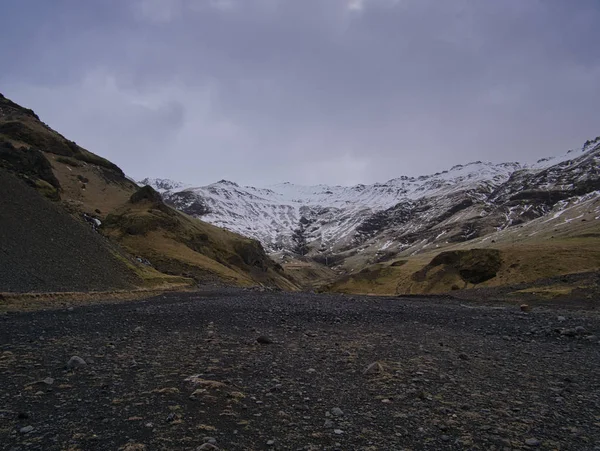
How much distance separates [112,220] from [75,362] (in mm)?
67669

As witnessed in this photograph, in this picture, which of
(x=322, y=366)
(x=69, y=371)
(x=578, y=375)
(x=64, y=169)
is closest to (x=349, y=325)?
(x=322, y=366)

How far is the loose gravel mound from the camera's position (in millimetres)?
24828

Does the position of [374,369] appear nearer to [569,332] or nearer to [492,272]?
[569,332]

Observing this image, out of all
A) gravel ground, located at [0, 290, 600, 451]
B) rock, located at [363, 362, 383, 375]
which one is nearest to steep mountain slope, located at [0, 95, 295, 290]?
gravel ground, located at [0, 290, 600, 451]

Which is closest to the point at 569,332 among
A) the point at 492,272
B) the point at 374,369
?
the point at 374,369

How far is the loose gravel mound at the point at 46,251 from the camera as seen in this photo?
81.5ft

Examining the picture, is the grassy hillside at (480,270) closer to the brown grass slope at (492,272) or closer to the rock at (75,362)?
the brown grass slope at (492,272)

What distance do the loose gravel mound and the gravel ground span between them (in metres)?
9.62

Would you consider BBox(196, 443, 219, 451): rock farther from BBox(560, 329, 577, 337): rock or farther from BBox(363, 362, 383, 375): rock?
BBox(560, 329, 577, 337): rock

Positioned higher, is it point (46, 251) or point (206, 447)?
point (46, 251)

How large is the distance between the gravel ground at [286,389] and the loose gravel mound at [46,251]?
9619 mm

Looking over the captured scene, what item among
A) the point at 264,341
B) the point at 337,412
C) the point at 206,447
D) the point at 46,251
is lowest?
the point at 264,341

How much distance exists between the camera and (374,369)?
10258 millimetres

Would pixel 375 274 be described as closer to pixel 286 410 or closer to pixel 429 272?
pixel 429 272
